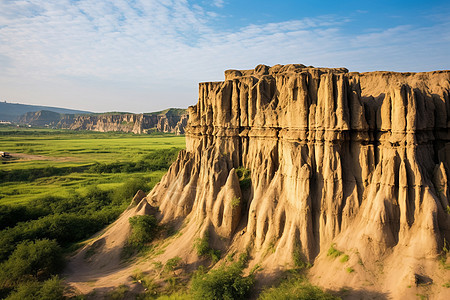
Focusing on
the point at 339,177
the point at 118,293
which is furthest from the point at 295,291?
the point at 118,293

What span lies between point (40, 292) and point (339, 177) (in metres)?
25.4

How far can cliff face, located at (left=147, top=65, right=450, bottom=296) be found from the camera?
19.6 metres

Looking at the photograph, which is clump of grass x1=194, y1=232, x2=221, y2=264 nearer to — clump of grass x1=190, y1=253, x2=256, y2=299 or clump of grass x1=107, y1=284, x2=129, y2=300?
clump of grass x1=190, y1=253, x2=256, y2=299

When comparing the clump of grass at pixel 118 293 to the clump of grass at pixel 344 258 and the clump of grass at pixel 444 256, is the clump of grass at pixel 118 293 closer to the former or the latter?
the clump of grass at pixel 344 258

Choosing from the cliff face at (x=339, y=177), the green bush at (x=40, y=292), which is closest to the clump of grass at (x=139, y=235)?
the cliff face at (x=339, y=177)

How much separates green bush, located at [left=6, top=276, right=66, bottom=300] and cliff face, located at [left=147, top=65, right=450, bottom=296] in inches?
476

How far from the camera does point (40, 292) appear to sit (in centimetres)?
2150

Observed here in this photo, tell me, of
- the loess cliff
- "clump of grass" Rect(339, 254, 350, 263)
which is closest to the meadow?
the loess cliff

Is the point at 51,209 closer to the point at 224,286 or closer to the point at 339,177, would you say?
the point at 224,286

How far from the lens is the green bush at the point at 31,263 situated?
2500 cm

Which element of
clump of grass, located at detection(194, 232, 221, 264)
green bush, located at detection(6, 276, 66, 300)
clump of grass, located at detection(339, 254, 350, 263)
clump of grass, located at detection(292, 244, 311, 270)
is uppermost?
clump of grass, located at detection(339, 254, 350, 263)

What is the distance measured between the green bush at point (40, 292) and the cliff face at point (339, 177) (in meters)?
12.1

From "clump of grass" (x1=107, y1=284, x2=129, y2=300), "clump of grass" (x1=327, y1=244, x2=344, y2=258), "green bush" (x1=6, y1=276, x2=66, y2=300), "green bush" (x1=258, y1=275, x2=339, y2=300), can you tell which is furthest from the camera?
"clump of grass" (x1=107, y1=284, x2=129, y2=300)

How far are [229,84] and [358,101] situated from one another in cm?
1469
